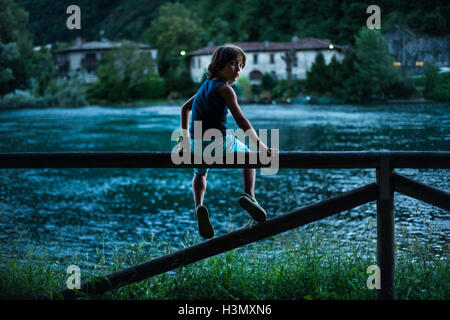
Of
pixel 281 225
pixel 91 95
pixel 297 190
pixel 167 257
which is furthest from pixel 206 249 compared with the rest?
pixel 91 95

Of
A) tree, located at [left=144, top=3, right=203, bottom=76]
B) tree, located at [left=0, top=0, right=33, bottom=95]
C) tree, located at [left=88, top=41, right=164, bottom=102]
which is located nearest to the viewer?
tree, located at [left=0, top=0, right=33, bottom=95]

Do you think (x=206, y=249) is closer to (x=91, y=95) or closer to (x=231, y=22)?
(x=231, y=22)

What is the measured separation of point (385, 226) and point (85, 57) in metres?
30.0

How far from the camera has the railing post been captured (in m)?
2.42

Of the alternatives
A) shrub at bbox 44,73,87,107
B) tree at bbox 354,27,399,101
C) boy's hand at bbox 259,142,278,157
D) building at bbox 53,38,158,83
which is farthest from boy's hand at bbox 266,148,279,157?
building at bbox 53,38,158,83

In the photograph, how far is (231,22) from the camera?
14227 millimetres

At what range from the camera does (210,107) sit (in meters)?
2.68

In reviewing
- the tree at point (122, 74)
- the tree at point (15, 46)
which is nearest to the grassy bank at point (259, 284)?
the tree at point (15, 46)

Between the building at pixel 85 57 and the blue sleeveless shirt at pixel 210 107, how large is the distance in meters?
21.8

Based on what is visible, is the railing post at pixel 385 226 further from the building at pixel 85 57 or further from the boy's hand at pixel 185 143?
the building at pixel 85 57

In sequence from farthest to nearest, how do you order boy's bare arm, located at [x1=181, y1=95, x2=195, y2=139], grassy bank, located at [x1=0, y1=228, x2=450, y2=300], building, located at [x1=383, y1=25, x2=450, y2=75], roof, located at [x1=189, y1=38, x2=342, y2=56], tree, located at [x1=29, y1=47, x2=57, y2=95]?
1. tree, located at [x1=29, y1=47, x2=57, y2=95]
2. roof, located at [x1=189, y1=38, x2=342, y2=56]
3. building, located at [x1=383, y1=25, x2=450, y2=75]
4. boy's bare arm, located at [x1=181, y1=95, x2=195, y2=139]
5. grassy bank, located at [x1=0, y1=228, x2=450, y2=300]

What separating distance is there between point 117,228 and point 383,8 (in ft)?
32.7

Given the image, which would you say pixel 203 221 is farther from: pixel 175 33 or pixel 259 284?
pixel 175 33

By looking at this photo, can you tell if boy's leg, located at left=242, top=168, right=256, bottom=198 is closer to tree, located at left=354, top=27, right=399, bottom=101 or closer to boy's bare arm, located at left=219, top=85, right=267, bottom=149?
boy's bare arm, located at left=219, top=85, right=267, bottom=149
